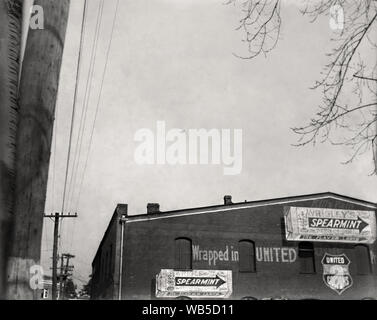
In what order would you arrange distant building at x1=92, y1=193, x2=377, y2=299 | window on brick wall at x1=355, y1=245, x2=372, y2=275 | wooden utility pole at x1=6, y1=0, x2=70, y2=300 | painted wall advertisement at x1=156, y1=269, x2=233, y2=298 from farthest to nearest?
window on brick wall at x1=355, y1=245, x2=372, y2=275, distant building at x1=92, y1=193, x2=377, y2=299, painted wall advertisement at x1=156, y1=269, x2=233, y2=298, wooden utility pole at x1=6, y1=0, x2=70, y2=300

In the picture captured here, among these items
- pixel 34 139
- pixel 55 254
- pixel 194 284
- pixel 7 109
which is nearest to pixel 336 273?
pixel 194 284

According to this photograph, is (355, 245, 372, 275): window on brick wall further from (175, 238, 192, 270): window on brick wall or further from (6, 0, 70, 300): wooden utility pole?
(6, 0, 70, 300): wooden utility pole

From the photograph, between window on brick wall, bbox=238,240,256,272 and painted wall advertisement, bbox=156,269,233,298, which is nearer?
painted wall advertisement, bbox=156,269,233,298

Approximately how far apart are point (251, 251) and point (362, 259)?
7628mm

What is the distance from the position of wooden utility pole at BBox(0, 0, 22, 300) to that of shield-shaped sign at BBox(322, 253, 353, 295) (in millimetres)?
28667

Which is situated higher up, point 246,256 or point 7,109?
point 246,256

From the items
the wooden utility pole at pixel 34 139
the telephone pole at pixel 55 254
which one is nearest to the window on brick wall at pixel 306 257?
the telephone pole at pixel 55 254

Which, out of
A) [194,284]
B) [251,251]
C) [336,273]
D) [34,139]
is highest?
[251,251]

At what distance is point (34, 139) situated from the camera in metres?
2.23

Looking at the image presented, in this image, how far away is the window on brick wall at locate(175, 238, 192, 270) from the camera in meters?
27.0

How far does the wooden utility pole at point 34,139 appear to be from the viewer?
6.91 feet

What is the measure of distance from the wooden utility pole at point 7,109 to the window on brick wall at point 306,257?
2826 cm

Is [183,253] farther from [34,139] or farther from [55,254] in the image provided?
[34,139]

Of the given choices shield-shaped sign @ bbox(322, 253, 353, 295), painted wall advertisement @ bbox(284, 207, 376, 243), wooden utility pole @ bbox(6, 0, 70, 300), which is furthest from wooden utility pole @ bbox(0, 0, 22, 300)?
shield-shaped sign @ bbox(322, 253, 353, 295)
